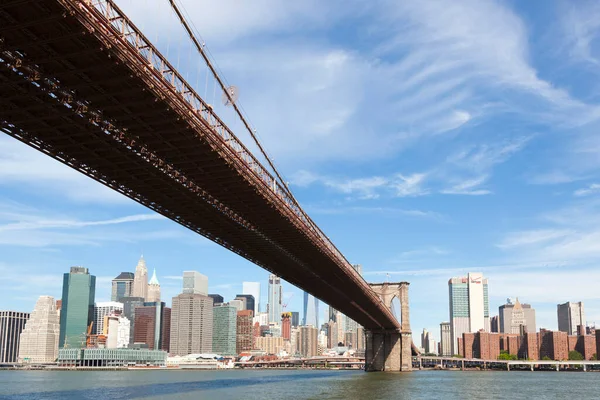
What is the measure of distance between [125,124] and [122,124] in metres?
0.13

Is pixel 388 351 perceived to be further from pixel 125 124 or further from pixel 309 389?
pixel 125 124

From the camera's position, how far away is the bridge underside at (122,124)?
2033 centimetres

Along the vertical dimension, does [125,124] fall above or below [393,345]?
above

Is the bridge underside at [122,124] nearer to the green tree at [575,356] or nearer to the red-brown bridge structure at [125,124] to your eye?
the red-brown bridge structure at [125,124]

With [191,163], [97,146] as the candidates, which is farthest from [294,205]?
[97,146]

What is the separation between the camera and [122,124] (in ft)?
90.8

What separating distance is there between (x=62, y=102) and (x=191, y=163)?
30.1 ft

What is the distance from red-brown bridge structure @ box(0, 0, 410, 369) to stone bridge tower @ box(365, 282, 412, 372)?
5849 centimetres

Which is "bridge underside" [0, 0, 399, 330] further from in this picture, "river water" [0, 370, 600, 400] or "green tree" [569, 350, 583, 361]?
"green tree" [569, 350, 583, 361]

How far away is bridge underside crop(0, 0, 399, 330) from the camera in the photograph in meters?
20.3

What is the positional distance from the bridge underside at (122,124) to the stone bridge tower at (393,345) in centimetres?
5957

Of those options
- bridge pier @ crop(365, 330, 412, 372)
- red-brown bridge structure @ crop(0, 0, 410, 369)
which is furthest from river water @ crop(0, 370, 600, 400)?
bridge pier @ crop(365, 330, 412, 372)

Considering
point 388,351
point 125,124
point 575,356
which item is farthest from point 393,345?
point 575,356

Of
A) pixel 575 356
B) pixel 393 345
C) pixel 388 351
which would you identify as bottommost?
pixel 575 356
